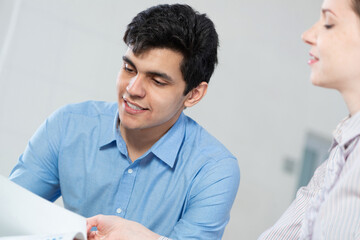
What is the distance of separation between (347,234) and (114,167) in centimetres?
91

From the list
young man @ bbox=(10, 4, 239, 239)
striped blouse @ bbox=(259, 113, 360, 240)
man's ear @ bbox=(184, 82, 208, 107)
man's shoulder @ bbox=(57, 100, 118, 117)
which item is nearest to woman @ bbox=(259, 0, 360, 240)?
striped blouse @ bbox=(259, 113, 360, 240)

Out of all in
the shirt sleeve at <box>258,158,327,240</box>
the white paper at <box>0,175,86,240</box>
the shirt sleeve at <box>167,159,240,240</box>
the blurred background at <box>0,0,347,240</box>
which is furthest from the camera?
the blurred background at <box>0,0,347,240</box>

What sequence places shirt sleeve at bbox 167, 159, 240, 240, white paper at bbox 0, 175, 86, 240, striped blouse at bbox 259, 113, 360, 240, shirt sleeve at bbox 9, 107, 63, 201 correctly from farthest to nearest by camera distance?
shirt sleeve at bbox 9, 107, 63, 201 < shirt sleeve at bbox 167, 159, 240, 240 < white paper at bbox 0, 175, 86, 240 < striped blouse at bbox 259, 113, 360, 240

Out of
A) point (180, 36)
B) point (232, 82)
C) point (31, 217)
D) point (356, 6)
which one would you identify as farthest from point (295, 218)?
point (232, 82)

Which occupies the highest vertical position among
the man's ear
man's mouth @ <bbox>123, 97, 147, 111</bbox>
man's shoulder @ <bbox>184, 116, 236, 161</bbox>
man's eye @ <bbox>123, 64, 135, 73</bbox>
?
man's eye @ <bbox>123, 64, 135, 73</bbox>

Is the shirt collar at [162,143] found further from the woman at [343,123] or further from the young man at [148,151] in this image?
the woman at [343,123]

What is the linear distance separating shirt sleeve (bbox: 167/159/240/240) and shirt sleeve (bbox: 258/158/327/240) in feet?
1.09

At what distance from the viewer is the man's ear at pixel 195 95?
66.3 inches

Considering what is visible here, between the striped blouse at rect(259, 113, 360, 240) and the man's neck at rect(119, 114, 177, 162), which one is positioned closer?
the striped blouse at rect(259, 113, 360, 240)

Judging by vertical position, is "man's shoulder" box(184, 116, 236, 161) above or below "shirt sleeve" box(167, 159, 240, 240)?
above

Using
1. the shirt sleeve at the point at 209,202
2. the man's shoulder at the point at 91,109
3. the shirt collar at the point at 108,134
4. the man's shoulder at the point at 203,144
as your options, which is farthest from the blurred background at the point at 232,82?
the shirt sleeve at the point at 209,202

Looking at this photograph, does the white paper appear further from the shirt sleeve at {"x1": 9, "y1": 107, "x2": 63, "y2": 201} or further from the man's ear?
the man's ear

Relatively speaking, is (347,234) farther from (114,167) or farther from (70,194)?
(70,194)

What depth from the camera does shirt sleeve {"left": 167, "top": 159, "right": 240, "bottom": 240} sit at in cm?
141
